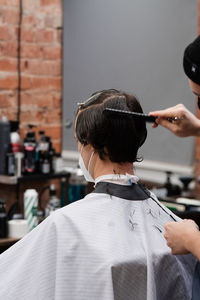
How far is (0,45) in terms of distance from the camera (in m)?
2.94

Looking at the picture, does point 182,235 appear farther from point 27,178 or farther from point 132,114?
point 27,178

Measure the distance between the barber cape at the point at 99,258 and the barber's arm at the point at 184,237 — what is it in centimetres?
15

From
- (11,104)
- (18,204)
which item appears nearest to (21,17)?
(11,104)

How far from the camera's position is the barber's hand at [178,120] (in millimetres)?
1558

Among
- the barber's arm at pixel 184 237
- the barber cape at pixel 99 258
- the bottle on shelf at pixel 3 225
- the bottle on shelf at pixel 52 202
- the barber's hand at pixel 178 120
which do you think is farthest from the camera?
the bottle on shelf at pixel 52 202

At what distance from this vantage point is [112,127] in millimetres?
1590

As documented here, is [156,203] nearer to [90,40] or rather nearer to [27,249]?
[27,249]

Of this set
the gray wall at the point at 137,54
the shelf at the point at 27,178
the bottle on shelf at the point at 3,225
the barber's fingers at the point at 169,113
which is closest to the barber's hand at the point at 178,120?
the barber's fingers at the point at 169,113

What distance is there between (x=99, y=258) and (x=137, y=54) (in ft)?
10.8

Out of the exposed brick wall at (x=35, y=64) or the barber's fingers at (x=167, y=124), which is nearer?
the barber's fingers at (x=167, y=124)

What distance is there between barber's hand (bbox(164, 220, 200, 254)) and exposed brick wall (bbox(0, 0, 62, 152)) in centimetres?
185

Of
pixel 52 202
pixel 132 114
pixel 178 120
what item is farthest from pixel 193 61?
pixel 52 202

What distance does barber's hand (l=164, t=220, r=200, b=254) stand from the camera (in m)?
1.29

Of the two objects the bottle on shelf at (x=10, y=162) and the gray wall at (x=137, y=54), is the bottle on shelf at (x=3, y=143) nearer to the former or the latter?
the bottle on shelf at (x=10, y=162)
